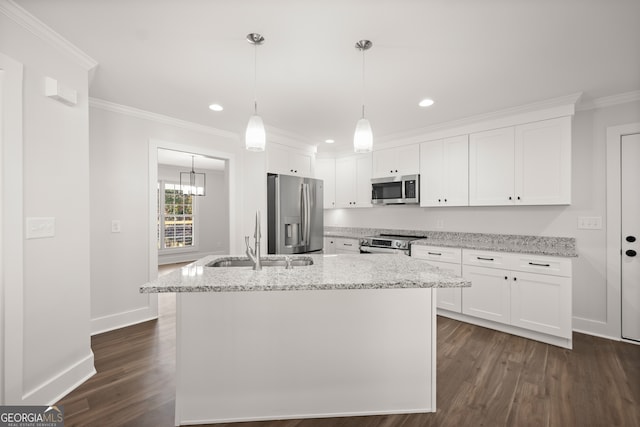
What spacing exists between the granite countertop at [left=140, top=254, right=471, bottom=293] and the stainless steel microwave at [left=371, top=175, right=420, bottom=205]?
2.23m

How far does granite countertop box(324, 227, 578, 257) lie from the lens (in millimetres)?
2998

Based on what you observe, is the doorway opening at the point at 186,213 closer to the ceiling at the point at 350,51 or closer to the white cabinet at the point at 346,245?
the white cabinet at the point at 346,245

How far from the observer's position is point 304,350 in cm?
176

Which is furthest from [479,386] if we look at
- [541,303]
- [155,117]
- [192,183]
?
A: [192,183]

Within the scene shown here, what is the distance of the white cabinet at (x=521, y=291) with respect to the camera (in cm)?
271

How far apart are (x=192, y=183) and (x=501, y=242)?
6.31 metres

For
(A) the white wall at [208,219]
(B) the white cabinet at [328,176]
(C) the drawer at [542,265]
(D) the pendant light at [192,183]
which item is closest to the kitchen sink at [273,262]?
(C) the drawer at [542,265]

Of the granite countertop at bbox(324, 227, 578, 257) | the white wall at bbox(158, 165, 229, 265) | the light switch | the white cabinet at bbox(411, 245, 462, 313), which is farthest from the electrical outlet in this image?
the white wall at bbox(158, 165, 229, 265)

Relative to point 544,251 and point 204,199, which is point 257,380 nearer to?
point 544,251

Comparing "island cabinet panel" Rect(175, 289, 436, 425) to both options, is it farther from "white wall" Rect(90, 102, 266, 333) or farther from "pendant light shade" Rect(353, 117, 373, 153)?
"white wall" Rect(90, 102, 266, 333)

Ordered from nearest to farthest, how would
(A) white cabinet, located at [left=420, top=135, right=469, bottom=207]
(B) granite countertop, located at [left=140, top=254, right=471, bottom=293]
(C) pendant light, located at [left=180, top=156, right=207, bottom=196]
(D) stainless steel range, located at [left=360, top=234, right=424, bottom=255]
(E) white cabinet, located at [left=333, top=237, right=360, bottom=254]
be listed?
(B) granite countertop, located at [left=140, top=254, right=471, bottom=293]
(A) white cabinet, located at [left=420, top=135, right=469, bottom=207]
(D) stainless steel range, located at [left=360, top=234, right=424, bottom=255]
(E) white cabinet, located at [left=333, top=237, right=360, bottom=254]
(C) pendant light, located at [left=180, top=156, right=207, bottom=196]

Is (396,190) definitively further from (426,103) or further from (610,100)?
(610,100)

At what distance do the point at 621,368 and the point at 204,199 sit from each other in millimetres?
7737

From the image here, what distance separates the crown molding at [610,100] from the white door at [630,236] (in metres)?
0.35
